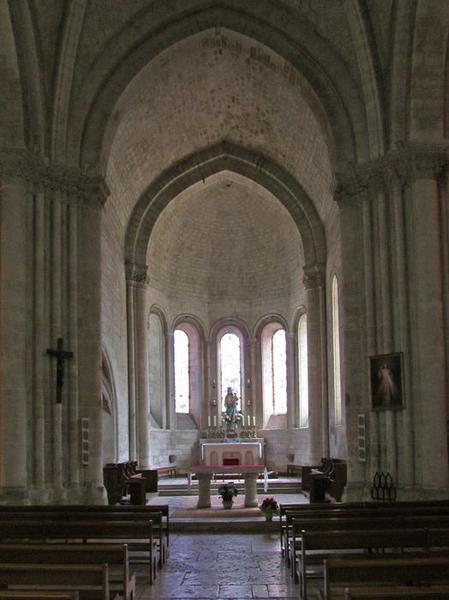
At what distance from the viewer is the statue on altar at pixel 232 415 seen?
3291cm

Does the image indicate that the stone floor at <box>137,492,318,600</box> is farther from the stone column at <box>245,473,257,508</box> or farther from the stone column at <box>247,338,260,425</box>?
the stone column at <box>247,338,260,425</box>

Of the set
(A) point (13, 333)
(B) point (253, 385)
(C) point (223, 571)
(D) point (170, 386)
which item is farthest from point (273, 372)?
(C) point (223, 571)

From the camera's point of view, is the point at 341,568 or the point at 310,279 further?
the point at 310,279

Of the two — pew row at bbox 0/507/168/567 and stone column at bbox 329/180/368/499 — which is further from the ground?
stone column at bbox 329/180/368/499

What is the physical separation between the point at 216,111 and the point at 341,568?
70.1ft

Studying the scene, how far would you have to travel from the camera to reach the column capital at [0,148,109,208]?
18.7 meters

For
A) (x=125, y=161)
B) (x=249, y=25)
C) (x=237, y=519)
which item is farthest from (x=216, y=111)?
(x=237, y=519)

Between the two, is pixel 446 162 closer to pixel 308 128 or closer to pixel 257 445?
pixel 308 128

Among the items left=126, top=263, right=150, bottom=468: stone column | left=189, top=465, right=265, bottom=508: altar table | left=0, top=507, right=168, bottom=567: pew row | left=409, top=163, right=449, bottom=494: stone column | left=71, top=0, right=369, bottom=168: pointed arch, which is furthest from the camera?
left=126, top=263, right=150, bottom=468: stone column

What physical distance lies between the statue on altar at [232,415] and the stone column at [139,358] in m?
4.50

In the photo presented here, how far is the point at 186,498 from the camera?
80.9ft

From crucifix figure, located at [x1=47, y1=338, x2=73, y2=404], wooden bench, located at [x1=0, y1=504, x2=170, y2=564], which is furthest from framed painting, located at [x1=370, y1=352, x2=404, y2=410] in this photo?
crucifix figure, located at [x1=47, y1=338, x2=73, y2=404]

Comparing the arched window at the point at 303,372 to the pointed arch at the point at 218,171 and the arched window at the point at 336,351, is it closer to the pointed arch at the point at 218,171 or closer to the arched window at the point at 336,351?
the pointed arch at the point at 218,171

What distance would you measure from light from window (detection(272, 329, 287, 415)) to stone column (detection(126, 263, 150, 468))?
6934mm
